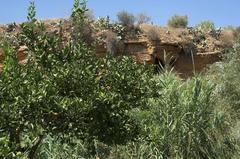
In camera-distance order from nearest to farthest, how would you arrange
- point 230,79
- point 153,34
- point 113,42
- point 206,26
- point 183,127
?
1. point 183,127
2. point 230,79
3. point 113,42
4. point 153,34
5. point 206,26

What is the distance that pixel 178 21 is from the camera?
28.0m

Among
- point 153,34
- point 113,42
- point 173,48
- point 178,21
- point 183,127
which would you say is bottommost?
point 183,127

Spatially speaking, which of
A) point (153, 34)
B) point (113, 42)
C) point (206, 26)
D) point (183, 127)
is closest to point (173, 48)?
point (153, 34)

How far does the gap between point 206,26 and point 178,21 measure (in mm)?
1585

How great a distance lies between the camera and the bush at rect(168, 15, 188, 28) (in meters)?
27.9

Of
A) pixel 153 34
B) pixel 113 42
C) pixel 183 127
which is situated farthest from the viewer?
pixel 153 34

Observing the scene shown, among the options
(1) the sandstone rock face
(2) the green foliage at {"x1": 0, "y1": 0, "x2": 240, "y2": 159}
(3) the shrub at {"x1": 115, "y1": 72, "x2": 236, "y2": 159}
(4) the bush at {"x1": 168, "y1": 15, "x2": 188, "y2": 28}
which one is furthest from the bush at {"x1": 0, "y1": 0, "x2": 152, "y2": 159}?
(4) the bush at {"x1": 168, "y1": 15, "x2": 188, "y2": 28}

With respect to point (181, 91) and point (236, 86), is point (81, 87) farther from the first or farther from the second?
point (236, 86)

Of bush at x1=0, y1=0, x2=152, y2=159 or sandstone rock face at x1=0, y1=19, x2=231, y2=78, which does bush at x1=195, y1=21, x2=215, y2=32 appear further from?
bush at x1=0, y1=0, x2=152, y2=159

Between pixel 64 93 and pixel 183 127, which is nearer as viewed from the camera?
pixel 64 93

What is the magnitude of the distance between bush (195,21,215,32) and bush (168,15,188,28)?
810mm

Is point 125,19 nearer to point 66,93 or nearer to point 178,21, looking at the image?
point 178,21

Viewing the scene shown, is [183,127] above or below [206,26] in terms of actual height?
below

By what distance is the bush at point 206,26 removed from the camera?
2596cm
